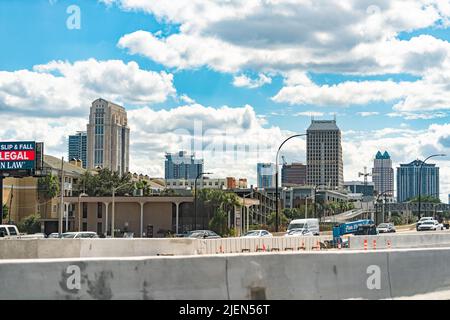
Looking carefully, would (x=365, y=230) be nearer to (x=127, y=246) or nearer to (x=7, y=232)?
(x=7, y=232)

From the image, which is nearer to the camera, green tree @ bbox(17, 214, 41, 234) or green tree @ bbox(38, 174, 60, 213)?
green tree @ bbox(17, 214, 41, 234)

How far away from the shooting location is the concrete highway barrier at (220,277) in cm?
1155

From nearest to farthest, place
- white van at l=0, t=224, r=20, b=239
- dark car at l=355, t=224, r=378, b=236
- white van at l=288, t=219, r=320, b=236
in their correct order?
1. white van at l=0, t=224, r=20, b=239
2. white van at l=288, t=219, r=320, b=236
3. dark car at l=355, t=224, r=378, b=236

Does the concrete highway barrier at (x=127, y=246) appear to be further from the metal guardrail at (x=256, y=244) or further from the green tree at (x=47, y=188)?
the green tree at (x=47, y=188)

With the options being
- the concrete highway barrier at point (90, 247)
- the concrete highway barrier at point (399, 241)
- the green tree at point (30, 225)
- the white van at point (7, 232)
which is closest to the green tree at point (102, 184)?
the green tree at point (30, 225)

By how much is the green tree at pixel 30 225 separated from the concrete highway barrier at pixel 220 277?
322ft

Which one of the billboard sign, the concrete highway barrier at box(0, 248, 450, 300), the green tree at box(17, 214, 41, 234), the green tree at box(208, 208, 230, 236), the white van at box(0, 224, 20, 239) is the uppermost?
the billboard sign

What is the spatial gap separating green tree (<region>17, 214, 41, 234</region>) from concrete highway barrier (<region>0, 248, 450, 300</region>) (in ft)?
322

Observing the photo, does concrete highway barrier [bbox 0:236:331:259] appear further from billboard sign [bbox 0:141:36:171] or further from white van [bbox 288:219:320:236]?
billboard sign [bbox 0:141:36:171]

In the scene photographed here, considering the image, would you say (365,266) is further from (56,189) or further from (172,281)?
(56,189)

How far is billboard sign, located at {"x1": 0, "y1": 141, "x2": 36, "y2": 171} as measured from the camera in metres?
67.4

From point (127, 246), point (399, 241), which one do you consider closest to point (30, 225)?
point (399, 241)

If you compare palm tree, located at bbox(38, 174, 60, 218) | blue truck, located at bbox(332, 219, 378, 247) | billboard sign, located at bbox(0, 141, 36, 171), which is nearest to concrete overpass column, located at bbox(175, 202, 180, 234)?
billboard sign, located at bbox(0, 141, 36, 171)
